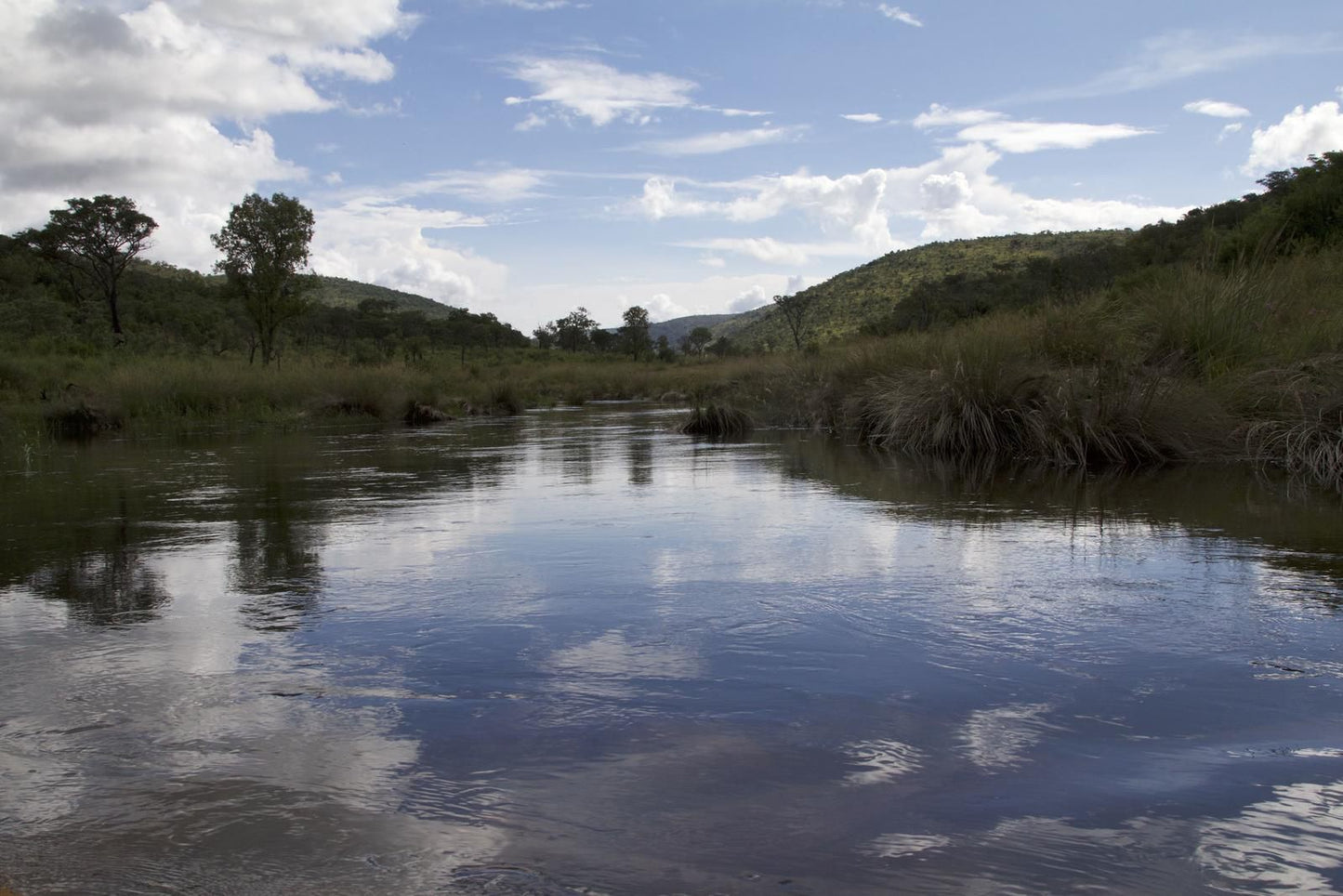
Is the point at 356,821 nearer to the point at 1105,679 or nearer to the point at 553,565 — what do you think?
the point at 1105,679

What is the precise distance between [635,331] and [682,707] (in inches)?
2680

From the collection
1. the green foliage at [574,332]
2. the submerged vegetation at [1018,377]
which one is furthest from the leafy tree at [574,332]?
the submerged vegetation at [1018,377]

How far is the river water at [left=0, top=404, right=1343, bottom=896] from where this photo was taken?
1.89 metres

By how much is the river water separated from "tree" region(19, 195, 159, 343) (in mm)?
48684

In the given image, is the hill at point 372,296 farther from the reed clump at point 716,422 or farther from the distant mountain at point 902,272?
the reed clump at point 716,422

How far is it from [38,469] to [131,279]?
53076 millimetres

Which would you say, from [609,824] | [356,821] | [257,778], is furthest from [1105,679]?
[257,778]

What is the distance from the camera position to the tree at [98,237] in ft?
153

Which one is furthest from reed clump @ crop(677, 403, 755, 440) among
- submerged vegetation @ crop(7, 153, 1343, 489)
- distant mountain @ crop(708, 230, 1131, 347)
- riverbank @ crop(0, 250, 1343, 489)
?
distant mountain @ crop(708, 230, 1131, 347)

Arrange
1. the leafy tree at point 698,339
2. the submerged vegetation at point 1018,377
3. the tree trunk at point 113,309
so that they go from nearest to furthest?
the submerged vegetation at point 1018,377, the tree trunk at point 113,309, the leafy tree at point 698,339

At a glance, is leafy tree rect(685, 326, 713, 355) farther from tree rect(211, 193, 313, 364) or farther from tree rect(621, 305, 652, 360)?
tree rect(211, 193, 313, 364)

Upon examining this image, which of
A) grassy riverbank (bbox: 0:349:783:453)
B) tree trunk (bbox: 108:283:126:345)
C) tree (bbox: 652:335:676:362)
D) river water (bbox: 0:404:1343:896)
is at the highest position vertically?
tree trunk (bbox: 108:283:126:345)

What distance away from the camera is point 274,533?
586 cm

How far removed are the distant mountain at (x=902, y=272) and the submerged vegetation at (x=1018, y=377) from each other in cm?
2806
